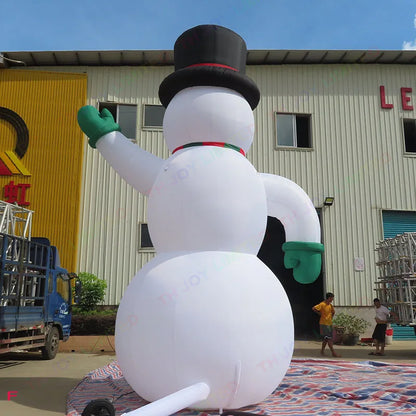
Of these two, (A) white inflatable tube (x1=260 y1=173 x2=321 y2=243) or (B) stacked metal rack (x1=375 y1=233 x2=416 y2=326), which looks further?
(B) stacked metal rack (x1=375 y1=233 x2=416 y2=326)

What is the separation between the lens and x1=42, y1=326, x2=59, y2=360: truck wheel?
8.84 meters

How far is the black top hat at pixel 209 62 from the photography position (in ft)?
14.1

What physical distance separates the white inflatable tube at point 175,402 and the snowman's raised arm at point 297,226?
1534mm

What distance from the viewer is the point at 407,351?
416 inches

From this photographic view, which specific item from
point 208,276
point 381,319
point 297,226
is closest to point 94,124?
point 208,276

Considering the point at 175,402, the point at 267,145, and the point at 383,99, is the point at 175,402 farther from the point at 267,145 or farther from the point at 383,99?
the point at 383,99

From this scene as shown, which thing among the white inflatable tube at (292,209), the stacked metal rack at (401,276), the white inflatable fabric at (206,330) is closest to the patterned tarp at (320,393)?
the white inflatable fabric at (206,330)

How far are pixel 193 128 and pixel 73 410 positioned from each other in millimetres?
2838

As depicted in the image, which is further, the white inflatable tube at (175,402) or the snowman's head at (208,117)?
the snowman's head at (208,117)

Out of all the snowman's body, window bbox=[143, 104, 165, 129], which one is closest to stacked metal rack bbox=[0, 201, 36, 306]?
the snowman's body

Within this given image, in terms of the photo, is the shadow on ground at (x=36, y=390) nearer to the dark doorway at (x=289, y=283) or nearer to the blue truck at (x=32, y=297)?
the blue truck at (x=32, y=297)

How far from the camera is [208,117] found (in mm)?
4215

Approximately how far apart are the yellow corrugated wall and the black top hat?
9.00m

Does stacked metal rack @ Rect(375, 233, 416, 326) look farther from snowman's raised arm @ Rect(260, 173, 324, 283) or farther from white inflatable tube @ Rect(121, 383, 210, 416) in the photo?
white inflatable tube @ Rect(121, 383, 210, 416)
